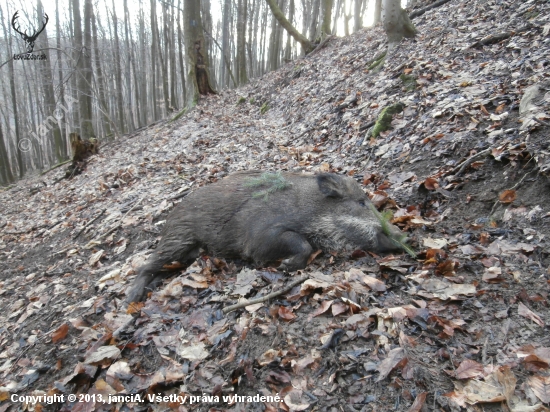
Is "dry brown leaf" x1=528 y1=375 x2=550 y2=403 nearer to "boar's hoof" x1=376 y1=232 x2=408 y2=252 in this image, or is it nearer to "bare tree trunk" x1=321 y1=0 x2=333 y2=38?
"boar's hoof" x1=376 y1=232 x2=408 y2=252

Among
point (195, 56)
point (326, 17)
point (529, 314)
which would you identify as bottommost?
point (529, 314)

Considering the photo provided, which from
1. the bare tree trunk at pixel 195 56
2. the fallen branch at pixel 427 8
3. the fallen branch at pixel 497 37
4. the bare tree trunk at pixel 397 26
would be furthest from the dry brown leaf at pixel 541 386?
the bare tree trunk at pixel 195 56

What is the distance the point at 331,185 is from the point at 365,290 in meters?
1.40

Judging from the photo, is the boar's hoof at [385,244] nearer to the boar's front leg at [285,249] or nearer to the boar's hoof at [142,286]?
the boar's front leg at [285,249]

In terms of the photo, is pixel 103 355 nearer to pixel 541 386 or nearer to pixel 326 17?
pixel 541 386

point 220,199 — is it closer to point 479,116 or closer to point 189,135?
point 479,116

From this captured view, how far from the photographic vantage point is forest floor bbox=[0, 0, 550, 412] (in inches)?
89.7

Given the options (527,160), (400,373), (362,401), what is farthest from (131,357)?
(527,160)

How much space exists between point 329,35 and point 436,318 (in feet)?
52.9

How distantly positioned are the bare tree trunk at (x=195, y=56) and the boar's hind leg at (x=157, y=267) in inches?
474

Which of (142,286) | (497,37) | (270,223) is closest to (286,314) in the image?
(270,223)

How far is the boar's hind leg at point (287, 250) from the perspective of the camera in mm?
3586

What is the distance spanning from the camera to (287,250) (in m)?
3.69

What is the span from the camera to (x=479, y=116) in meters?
4.83
